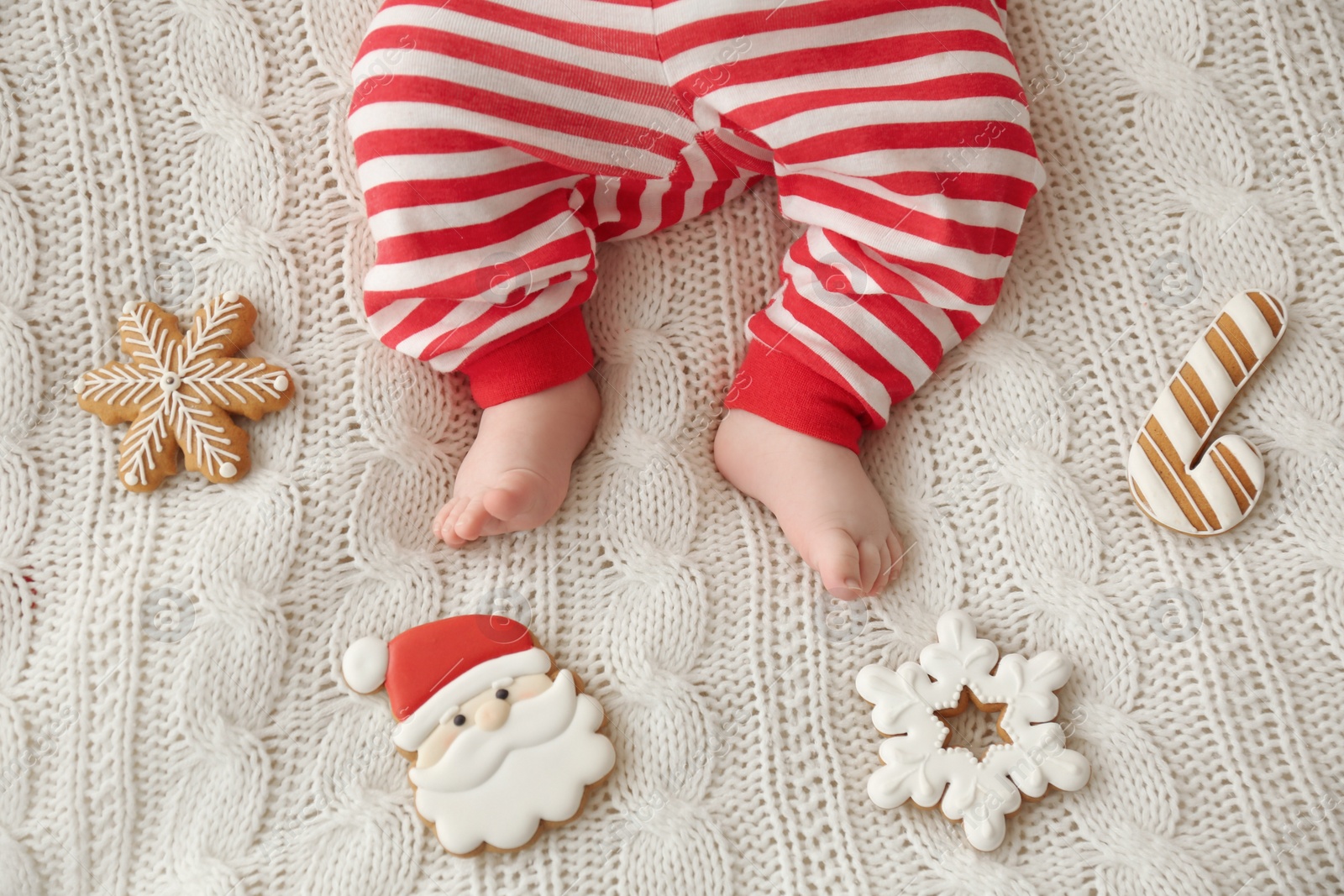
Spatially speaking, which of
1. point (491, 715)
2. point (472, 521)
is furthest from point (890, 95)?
point (491, 715)

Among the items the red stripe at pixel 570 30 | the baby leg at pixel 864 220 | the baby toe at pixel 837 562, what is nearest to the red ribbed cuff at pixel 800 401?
the baby leg at pixel 864 220

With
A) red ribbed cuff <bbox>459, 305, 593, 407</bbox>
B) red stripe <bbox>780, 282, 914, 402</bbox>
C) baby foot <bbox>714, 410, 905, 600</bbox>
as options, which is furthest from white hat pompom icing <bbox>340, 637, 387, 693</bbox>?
red stripe <bbox>780, 282, 914, 402</bbox>

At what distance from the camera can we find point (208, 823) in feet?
2.68

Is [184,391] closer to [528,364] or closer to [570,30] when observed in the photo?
[528,364]

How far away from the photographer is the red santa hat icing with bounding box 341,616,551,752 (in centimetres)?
83

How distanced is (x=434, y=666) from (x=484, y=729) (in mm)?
72

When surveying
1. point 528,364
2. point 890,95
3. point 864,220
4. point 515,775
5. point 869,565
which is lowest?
point 515,775

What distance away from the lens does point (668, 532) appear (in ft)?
3.03

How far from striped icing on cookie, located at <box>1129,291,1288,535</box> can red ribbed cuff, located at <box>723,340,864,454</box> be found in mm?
266

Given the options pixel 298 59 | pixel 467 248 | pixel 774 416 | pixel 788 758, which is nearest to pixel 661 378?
pixel 774 416

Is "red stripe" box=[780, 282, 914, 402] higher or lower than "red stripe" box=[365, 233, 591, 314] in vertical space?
lower

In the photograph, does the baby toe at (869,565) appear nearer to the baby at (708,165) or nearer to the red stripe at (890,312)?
the baby at (708,165)

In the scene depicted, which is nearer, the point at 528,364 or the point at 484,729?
the point at 484,729

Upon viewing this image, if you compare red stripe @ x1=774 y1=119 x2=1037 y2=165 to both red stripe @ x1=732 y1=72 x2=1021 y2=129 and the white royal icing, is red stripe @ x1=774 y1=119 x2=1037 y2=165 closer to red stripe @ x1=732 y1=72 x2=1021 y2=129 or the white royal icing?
red stripe @ x1=732 y1=72 x2=1021 y2=129
